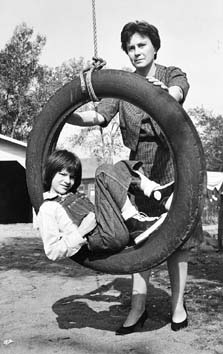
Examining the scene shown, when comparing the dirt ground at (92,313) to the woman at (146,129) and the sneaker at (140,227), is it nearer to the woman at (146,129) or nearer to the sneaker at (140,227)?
the woman at (146,129)

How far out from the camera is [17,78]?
29.0 m

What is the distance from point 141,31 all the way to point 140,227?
1278mm

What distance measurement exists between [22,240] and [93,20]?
8858 millimetres

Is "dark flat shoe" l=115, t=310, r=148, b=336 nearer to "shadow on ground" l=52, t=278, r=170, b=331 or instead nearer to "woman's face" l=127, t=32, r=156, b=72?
"shadow on ground" l=52, t=278, r=170, b=331

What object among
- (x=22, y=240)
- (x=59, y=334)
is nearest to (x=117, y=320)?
(x=59, y=334)

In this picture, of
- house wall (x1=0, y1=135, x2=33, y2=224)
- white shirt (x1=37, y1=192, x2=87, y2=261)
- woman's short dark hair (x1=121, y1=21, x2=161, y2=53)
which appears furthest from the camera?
house wall (x1=0, y1=135, x2=33, y2=224)

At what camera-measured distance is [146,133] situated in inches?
135

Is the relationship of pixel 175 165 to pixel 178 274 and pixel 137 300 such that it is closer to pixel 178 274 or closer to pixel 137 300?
pixel 178 274

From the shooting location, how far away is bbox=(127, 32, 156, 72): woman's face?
3266 millimetres

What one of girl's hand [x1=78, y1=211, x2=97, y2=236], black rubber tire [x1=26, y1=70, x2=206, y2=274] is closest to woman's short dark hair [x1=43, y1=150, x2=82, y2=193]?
girl's hand [x1=78, y1=211, x2=97, y2=236]

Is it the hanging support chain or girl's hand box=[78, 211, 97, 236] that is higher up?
the hanging support chain

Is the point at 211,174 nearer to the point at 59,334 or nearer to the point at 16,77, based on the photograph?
the point at 16,77

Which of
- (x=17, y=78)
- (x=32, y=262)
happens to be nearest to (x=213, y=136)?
(x=17, y=78)

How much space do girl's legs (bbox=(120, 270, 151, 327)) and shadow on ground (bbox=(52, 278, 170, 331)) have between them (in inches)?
4.8
